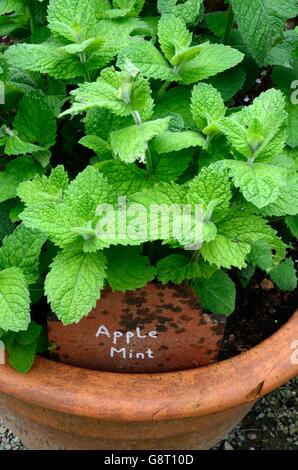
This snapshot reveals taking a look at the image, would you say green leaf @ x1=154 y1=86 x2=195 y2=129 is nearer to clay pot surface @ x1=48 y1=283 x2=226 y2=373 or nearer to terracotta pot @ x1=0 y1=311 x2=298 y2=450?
clay pot surface @ x1=48 y1=283 x2=226 y2=373

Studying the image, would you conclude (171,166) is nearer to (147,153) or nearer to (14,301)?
(147,153)

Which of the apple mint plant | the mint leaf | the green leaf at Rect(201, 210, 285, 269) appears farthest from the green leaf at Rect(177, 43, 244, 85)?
the mint leaf

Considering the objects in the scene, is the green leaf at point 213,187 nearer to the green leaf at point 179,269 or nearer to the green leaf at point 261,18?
the green leaf at point 179,269

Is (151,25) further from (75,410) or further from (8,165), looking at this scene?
(75,410)

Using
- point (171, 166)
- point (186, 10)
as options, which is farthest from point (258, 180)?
point (186, 10)
